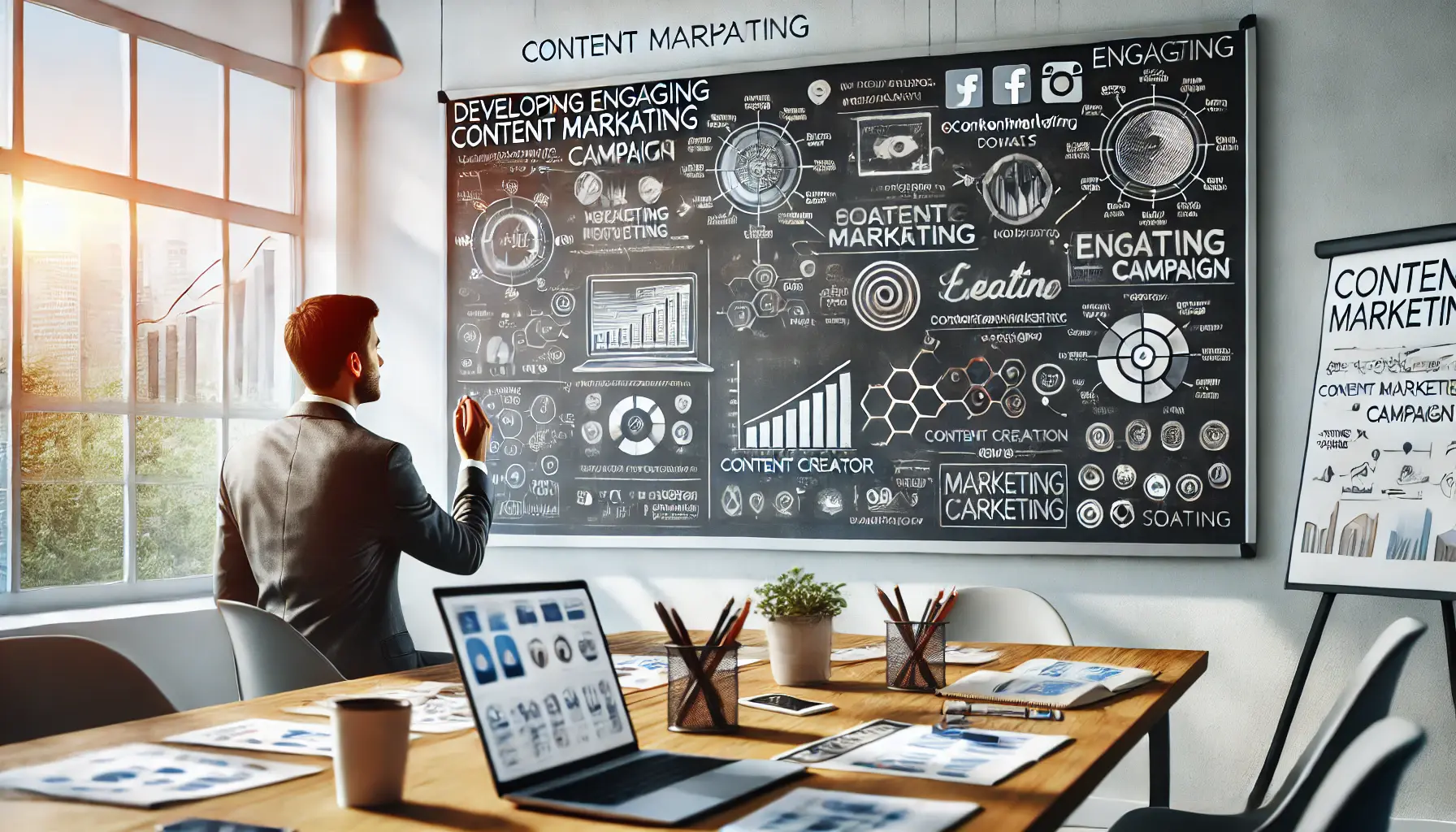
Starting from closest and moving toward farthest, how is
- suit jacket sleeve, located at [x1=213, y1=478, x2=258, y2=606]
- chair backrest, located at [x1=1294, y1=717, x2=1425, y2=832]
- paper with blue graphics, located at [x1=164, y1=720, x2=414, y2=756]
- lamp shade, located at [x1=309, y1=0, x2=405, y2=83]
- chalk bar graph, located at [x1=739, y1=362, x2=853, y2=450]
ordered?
chair backrest, located at [x1=1294, y1=717, x2=1425, y2=832] < paper with blue graphics, located at [x1=164, y1=720, x2=414, y2=756] < suit jacket sleeve, located at [x1=213, y1=478, x2=258, y2=606] < lamp shade, located at [x1=309, y1=0, x2=405, y2=83] < chalk bar graph, located at [x1=739, y1=362, x2=853, y2=450]

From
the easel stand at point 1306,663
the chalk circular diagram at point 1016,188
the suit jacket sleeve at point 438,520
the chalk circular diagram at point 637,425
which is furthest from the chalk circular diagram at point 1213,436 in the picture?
the suit jacket sleeve at point 438,520

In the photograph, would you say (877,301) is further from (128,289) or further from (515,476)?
Answer: (128,289)

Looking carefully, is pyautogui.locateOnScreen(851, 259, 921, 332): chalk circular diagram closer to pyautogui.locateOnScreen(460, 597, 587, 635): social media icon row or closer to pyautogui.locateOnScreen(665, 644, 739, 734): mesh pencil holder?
pyautogui.locateOnScreen(665, 644, 739, 734): mesh pencil holder

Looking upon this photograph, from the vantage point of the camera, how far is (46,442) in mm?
3713

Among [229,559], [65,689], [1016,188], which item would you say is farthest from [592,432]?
[65,689]

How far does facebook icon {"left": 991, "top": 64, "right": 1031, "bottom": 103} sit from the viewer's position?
13.0ft

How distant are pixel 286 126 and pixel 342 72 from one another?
1.70 m

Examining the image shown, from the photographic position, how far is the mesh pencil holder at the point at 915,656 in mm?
1952

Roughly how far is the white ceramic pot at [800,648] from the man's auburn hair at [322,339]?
1.29m

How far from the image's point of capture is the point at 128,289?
13.0 ft

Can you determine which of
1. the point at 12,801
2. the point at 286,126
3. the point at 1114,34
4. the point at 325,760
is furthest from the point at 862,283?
the point at 12,801

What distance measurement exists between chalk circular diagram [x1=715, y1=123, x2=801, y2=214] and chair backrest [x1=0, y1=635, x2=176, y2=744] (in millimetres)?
2765

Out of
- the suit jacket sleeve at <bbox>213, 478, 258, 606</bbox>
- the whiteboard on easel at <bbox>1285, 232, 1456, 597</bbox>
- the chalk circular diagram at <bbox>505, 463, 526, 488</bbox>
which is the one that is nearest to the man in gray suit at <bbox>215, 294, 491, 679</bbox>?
the suit jacket sleeve at <bbox>213, 478, 258, 606</bbox>

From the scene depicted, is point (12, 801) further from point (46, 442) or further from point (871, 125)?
point (871, 125)
